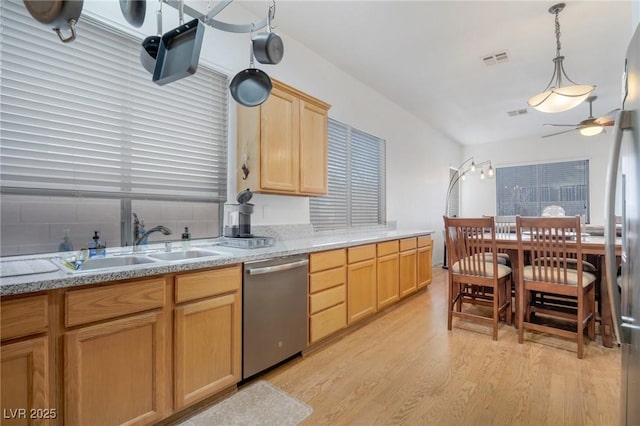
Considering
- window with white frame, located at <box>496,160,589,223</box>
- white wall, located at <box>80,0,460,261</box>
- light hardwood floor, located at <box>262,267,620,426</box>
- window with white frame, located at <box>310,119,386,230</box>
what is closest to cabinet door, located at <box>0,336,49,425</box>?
light hardwood floor, located at <box>262,267,620,426</box>

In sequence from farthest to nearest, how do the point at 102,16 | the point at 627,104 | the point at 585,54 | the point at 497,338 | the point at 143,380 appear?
the point at 585,54 → the point at 497,338 → the point at 102,16 → the point at 143,380 → the point at 627,104

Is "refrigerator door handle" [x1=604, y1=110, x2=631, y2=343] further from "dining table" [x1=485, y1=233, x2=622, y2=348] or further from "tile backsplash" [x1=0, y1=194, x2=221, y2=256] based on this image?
"tile backsplash" [x1=0, y1=194, x2=221, y2=256]

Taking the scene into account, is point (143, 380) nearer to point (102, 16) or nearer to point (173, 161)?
point (173, 161)

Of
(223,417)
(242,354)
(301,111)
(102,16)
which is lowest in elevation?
(223,417)

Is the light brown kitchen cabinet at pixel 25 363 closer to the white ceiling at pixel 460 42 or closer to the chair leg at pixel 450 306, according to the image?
the white ceiling at pixel 460 42

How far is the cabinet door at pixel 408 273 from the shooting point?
3662 mm

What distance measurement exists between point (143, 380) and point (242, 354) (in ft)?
1.96

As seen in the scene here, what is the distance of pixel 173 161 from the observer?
2.34 meters

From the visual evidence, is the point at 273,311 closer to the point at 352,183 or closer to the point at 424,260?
the point at 352,183

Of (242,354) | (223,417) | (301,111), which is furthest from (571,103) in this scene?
(223,417)

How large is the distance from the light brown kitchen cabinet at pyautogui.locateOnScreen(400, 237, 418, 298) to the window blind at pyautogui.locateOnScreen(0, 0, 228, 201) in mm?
2305

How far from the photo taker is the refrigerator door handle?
0.98 meters

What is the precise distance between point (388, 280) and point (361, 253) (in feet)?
2.22

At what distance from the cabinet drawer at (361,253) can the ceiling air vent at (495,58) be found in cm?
256
